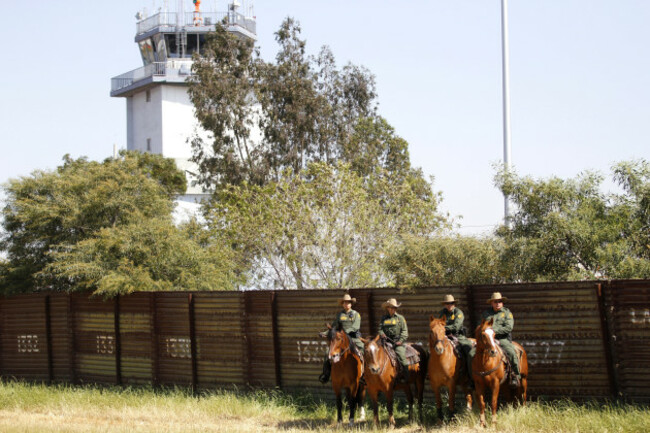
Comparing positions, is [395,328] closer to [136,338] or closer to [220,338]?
[220,338]

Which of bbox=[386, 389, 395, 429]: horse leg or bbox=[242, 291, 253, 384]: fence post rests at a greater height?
bbox=[242, 291, 253, 384]: fence post

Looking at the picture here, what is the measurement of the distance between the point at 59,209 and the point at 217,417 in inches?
391

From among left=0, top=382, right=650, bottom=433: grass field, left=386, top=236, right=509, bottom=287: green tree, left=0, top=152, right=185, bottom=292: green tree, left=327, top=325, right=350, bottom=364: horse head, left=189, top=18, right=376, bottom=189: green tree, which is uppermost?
left=189, top=18, right=376, bottom=189: green tree

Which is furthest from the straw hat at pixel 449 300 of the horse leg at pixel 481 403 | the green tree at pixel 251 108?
the green tree at pixel 251 108

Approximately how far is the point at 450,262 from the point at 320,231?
1017cm

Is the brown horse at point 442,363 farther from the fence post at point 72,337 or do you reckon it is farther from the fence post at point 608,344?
the fence post at point 72,337

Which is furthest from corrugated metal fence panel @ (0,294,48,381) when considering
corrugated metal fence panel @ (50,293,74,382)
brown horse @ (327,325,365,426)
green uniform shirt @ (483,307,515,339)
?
green uniform shirt @ (483,307,515,339)

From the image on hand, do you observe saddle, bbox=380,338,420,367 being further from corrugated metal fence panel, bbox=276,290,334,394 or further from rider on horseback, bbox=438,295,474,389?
corrugated metal fence panel, bbox=276,290,334,394

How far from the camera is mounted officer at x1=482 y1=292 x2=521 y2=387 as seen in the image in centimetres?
1443

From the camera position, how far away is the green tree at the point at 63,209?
24406 mm

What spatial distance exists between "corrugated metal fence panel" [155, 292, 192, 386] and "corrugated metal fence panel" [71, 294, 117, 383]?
6.27 feet

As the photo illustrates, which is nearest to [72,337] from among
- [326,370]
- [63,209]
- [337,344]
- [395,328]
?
[63,209]

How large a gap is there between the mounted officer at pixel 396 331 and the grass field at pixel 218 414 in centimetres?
117

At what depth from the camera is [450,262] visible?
19.6 metres
